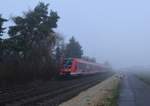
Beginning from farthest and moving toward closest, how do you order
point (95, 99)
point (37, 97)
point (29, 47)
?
point (29, 47) < point (37, 97) < point (95, 99)

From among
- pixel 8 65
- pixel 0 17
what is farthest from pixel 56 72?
pixel 8 65

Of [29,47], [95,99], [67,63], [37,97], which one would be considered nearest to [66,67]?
[67,63]

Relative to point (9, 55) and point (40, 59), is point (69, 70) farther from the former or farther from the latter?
point (9, 55)

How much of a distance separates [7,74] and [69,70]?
1706 cm

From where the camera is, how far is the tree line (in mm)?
45844

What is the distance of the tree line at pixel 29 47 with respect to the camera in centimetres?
4584

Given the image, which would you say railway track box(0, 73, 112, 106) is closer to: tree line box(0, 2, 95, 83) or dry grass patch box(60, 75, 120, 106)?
dry grass patch box(60, 75, 120, 106)

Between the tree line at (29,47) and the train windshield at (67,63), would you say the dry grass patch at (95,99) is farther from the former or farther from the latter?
the train windshield at (67,63)

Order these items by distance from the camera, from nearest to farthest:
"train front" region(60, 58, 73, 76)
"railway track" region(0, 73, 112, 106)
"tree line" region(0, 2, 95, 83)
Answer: "railway track" region(0, 73, 112, 106) < "tree line" region(0, 2, 95, 83) < "train front" region(60, 58, 73, 76)

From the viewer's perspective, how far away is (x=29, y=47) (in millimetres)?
56875

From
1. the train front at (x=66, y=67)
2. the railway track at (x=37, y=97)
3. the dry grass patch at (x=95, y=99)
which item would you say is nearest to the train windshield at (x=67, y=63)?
the train front at (x=66, y=67)

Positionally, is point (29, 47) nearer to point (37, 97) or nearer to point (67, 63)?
point (67, 63)

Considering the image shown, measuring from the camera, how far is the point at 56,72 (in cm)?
5953

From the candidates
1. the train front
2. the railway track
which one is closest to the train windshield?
the train front
